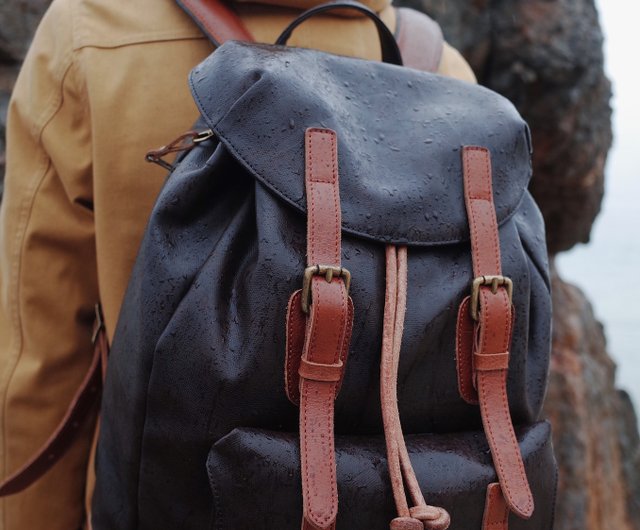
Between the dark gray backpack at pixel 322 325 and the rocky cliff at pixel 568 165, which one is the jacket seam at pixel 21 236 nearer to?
the dark gray backpack at pixel 322 325

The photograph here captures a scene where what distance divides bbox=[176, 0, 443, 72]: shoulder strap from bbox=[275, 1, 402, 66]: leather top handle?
0.19 feet

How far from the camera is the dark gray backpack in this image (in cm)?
86

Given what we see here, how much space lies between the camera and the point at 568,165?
8.61 ft

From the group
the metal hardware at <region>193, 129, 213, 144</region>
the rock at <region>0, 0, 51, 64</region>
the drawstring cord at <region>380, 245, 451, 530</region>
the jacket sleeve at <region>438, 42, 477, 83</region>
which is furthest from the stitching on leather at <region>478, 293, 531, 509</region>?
the rock at <region>0, 0, 51, 64</region>

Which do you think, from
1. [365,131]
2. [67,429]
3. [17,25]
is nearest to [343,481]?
[365,131]

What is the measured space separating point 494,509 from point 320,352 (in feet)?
0.94

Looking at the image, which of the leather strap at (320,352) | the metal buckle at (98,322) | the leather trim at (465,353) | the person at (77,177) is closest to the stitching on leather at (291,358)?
the leather strap at (320,352)

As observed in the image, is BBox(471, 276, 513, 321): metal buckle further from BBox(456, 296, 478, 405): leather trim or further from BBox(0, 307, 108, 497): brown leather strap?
BBox(0, 307, 108, 497): brown leather strap

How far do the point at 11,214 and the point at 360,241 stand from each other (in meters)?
0.53

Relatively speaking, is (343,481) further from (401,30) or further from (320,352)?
(401,30)

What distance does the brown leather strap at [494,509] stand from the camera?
3.02 ft

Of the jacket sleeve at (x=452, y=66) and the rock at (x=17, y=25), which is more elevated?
the jacket sleeve at (x=452, y=66)

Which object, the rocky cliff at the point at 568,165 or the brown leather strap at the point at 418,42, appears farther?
the rocky cliff at the point at 568,165

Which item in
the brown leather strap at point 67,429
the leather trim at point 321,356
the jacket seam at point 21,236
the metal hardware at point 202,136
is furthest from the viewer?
the brown leather strap at point 67,429
